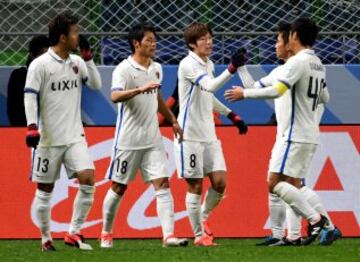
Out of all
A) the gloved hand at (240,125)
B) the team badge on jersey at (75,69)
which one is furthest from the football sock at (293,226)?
the team badge on jersey at (75,69)

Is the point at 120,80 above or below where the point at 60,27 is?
below

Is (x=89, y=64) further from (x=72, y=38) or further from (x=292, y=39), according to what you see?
(x=292, y=39)

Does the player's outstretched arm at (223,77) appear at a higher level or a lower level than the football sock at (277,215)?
higher

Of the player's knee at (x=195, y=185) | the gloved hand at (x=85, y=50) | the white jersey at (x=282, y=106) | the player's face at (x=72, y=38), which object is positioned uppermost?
the player's face at (x=72, y=38)

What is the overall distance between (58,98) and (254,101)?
12.2 ft

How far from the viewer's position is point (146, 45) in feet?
38.6

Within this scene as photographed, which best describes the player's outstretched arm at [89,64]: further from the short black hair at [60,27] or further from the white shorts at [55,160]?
the white shorts at [55,160]

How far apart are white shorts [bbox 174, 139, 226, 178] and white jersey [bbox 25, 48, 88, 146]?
120cm

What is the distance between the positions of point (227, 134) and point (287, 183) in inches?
93.7

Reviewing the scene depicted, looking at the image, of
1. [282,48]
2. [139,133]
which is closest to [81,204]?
[139,133]

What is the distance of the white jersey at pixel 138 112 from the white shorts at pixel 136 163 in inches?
2.2

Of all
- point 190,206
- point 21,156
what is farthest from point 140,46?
point 21,156

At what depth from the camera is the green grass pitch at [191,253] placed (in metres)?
10.3

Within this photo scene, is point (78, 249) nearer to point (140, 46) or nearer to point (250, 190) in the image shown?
point (140, 46)
